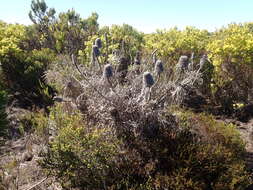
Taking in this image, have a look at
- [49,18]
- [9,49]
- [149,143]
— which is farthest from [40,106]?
[49,18]

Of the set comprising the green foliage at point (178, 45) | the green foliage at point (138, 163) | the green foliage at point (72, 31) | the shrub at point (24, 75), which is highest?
the green foliage at point (72, 31)

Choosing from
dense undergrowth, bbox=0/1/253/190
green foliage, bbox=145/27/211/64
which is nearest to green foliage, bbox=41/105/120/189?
dense undergrowth, bbox=0/1/253/190

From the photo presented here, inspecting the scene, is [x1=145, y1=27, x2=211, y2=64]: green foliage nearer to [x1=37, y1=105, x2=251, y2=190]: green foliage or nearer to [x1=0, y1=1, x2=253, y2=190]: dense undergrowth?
[x1=0, y1=1, x2=253, y2=190]: dense undergrowth

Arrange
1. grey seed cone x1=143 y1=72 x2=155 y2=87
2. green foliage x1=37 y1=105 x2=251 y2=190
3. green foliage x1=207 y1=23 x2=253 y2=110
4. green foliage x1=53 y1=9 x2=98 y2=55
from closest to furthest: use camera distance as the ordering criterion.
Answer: green foliage x1=37 y1=105 x2=251 y2=190, grey seed cone x1=143 y1=72 x2=155 y2=87, green foliage x1=207 y1=23 x2=253 y2=110, green foliage x1=53 y1=9 x2=98 y2=55

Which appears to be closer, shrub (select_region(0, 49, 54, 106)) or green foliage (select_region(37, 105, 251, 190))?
green foliage (select_region(37, 105, 251, 190))


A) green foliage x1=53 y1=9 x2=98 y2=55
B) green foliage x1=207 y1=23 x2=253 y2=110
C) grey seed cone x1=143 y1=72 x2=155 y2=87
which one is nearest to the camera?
grey seed cone x1=143 y1=72 x2=155 y2=87

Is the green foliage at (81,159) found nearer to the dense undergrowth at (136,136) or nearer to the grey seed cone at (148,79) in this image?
the dense undergrowth at (136,136)

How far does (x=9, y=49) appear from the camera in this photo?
7.36 m

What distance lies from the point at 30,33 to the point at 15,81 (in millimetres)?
3996

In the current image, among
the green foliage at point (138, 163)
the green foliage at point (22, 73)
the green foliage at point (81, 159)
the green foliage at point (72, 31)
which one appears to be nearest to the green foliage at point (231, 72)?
the green foliage at point (138, 163)

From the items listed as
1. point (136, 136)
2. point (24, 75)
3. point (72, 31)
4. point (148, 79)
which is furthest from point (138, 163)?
point (72, 31)

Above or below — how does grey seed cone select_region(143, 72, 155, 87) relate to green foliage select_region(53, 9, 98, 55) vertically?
below

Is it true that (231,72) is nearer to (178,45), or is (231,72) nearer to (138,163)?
(178,45)

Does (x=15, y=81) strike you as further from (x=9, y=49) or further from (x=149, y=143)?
(x=149, y=143)
